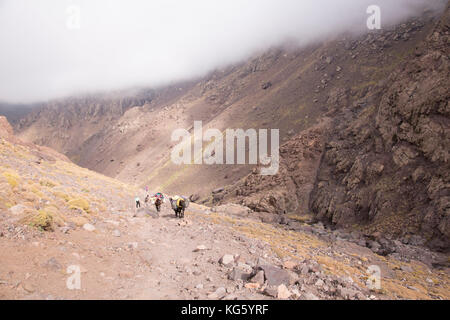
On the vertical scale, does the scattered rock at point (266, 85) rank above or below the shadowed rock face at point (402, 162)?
above

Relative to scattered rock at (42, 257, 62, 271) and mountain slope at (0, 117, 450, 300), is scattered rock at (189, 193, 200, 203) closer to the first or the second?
mountain slope at (0, 117, 450, 300)

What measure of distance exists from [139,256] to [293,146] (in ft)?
108

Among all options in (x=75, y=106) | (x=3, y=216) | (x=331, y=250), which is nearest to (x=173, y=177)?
(x=331, y=250)

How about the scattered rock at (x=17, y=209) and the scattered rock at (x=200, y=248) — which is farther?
the scattered rock at (x=200, y=248)

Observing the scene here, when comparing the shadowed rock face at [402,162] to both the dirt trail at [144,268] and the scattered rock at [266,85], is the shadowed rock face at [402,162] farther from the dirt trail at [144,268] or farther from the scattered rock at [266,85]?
the scattered rock at [266,85]

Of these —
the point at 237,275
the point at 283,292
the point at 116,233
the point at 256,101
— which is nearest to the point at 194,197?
the point at 256,101

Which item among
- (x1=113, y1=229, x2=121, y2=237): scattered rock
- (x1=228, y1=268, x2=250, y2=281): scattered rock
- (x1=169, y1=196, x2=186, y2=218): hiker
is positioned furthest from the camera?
(x1=169, y1=196, x2=186, y2=218): hiker

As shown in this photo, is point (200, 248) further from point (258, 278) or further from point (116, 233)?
point (116, 233)

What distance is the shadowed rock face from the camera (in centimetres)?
2142

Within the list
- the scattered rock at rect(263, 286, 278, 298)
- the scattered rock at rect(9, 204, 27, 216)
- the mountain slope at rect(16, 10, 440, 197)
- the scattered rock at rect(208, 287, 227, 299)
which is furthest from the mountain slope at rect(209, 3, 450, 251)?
the scattered rock at rect(9, 204, 27, 216)

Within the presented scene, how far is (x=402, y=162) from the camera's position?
81.8ft

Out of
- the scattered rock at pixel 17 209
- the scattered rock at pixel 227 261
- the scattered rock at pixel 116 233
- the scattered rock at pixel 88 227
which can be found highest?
the scattered rock at pixel 17 209

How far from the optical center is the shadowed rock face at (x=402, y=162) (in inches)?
843

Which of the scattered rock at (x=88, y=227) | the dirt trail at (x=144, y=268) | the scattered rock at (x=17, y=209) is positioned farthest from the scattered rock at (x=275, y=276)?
the scattered rock at (x=17, y=209)
